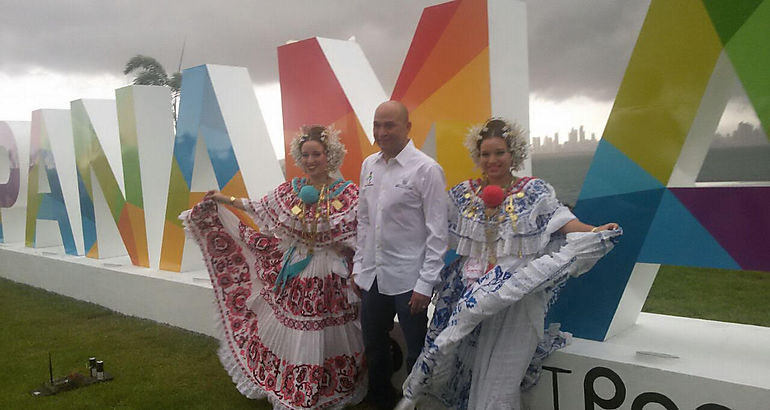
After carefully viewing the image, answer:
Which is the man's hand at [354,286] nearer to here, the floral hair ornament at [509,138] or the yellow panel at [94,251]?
the floral hair ornament at [509,138]

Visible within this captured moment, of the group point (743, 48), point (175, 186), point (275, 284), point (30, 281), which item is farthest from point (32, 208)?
point (743, 48)

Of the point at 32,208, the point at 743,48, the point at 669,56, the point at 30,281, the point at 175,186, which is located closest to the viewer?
the point at 743,48

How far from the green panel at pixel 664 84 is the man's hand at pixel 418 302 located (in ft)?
3.99

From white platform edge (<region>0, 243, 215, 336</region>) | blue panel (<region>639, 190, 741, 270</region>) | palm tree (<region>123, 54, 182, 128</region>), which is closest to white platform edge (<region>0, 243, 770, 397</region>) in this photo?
white platform edge (<region>0, 243, 215, 336</region>)

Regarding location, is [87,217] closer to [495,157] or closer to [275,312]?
[275,312]

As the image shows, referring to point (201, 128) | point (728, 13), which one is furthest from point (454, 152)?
point (201, 128)

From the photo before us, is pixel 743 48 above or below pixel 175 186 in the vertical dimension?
above

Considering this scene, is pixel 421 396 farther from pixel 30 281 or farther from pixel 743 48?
pixel 30 281

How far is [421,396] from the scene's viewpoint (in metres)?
3.03

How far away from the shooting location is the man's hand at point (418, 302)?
Answer: 2.89 m

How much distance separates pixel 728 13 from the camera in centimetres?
278

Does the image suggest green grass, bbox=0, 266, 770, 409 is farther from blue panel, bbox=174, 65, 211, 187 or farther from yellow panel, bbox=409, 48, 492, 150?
yellow panel, bbox=409, 48, 492, 150

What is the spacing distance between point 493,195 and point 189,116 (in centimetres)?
365

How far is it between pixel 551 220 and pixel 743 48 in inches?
43.2
